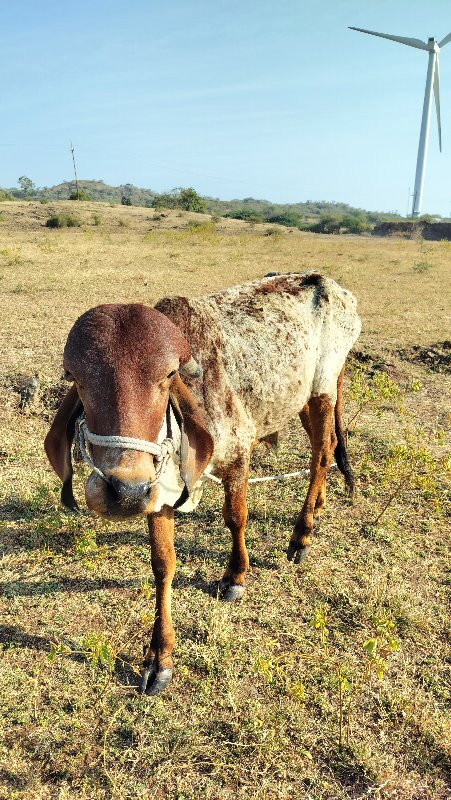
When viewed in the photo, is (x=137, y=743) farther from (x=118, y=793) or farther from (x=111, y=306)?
(x=111, y=306)

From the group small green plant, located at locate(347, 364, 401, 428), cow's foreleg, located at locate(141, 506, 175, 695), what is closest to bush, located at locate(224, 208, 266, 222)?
small green plant, located at locate(347, 364, 401, 428)

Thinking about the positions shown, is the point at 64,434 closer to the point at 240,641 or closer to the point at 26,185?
the point at 240,641

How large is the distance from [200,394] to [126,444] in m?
1.01

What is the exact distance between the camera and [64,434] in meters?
2.41

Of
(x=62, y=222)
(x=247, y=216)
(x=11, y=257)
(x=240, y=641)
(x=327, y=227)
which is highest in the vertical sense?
(x=247, y=216)

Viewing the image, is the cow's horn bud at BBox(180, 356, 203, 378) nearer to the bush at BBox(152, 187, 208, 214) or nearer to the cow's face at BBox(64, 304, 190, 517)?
the cow's face at BBox(64, 304, 190, 517)

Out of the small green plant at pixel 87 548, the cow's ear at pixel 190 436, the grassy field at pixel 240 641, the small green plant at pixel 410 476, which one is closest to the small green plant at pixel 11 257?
the grassy field at pixel 240 641

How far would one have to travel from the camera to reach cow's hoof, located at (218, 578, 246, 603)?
3.51 m

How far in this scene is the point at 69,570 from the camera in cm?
371

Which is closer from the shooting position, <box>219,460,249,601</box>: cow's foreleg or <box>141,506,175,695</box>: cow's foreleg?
<box>141,506,175,695</box>: cow's foreleg

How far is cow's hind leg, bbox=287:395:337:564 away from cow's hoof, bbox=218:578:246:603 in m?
0.54

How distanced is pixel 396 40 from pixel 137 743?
142 ft

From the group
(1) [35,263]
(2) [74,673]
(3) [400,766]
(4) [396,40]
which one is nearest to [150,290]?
(1) [35,263]

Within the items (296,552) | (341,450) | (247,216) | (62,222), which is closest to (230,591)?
(296,552)
